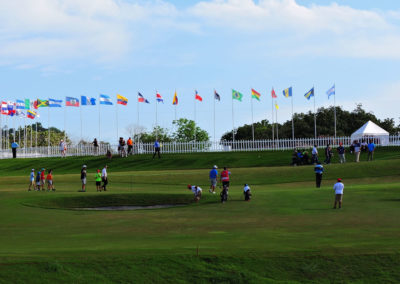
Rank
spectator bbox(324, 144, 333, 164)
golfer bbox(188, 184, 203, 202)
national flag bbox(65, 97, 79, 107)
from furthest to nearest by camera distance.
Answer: national flag bbox(65, 97, 79, 107), spectator bbox(324, 144, 333, 164), golfer bbox(188, 184, 203, 202)

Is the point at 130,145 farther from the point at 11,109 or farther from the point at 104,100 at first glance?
the point at 11,109

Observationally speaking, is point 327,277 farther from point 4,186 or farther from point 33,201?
point 4,186

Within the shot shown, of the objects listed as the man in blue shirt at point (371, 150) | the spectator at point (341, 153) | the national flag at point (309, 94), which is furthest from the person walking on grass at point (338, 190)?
the national flag at point (309, 94)

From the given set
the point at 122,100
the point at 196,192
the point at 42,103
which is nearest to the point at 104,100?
the point at 122,100

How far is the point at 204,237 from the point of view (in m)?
22.7

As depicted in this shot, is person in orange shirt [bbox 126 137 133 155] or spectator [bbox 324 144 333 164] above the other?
person in orange shirt [bbox 126 137 133 155]

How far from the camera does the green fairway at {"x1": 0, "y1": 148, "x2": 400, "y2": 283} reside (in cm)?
1823

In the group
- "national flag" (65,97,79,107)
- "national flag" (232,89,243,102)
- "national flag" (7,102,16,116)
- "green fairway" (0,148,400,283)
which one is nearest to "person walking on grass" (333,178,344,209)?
"green fairway" (0,148,400,283)

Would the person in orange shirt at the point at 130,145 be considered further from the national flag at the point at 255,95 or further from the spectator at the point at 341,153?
the spectator at the point at 341,153

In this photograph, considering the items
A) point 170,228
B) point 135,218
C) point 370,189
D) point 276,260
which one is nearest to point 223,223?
point 170,228

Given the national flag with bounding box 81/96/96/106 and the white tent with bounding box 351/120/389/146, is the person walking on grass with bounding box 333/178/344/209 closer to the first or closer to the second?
the white tent with bounding box 351/120/389/146

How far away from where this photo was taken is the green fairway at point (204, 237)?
718 inches

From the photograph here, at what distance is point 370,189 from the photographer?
3725cm

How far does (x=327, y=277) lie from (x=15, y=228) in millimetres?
14918
